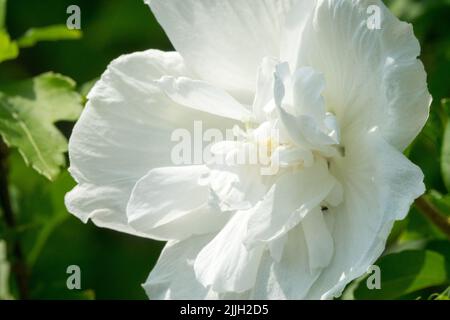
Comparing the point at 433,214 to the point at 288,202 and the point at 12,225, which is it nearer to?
the point at 288,202

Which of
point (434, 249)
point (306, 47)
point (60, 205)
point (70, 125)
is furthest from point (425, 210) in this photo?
point (70, 125)

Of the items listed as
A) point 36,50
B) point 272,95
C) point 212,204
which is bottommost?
point 36,50

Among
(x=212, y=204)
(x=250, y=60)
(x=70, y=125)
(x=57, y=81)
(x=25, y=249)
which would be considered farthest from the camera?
(x=70, y=125)

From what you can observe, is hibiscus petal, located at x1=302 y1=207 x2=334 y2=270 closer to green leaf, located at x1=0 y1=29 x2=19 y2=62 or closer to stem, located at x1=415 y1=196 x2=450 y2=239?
stem, located at x1=415 y1=196 x2=450 y2=239

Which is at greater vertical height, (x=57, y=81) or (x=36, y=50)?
(x=57, y=81)

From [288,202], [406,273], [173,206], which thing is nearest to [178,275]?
[173,206]

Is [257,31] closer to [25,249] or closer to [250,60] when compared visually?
[250,60]

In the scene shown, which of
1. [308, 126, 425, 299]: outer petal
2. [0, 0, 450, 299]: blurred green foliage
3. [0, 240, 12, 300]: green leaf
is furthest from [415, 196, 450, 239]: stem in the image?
[0, 240, 12, 300]: green leaf

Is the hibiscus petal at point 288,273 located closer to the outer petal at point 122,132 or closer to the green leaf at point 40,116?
the outer petal at point 122,132
